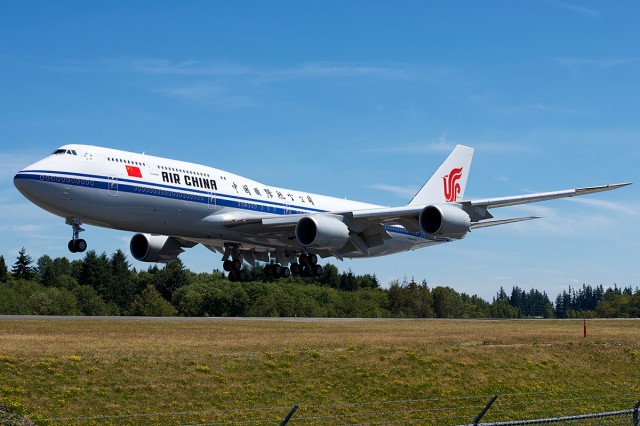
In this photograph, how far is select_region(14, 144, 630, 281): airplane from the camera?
42.3 m

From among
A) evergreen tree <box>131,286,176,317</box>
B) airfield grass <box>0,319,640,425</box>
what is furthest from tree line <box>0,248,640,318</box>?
airfield grass <box>0,319,640,425</box>

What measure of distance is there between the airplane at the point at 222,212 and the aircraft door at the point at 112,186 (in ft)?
0.16

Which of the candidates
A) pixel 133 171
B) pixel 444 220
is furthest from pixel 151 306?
pixel 444 220

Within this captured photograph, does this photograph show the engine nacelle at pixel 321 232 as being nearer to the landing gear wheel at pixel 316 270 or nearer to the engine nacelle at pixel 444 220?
the engine nacelle at pixel 444 220

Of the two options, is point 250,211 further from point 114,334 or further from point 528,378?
point 528,378

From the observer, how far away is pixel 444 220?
46469 millimetres

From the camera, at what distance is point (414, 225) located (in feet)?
167

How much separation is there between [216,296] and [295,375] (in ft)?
217

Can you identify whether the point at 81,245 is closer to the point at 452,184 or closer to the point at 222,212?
the point at 222,212

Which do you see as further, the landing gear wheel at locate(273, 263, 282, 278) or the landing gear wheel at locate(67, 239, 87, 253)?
the landing gear wheel at locate(273, 263, 282, 278)

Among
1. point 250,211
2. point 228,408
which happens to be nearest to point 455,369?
point 228,408

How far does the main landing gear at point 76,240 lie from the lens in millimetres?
42125

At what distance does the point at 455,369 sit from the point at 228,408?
1052cm

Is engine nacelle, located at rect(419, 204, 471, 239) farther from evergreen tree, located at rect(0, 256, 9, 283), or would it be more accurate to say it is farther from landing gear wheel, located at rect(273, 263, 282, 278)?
evergreen tree, located at rect(0, 256, 9, 283)
